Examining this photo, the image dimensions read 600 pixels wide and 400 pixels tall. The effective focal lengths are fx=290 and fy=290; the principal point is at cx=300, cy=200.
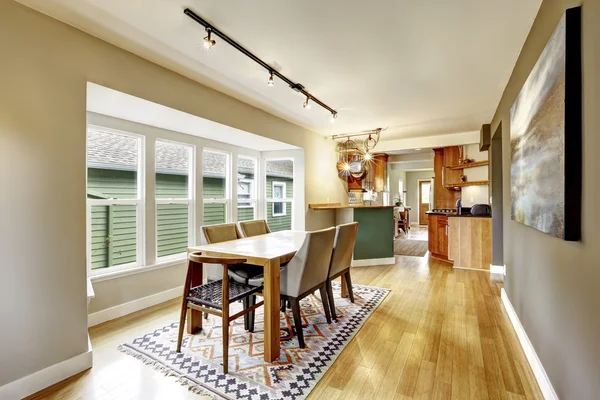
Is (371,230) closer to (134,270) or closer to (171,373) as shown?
(134,270)

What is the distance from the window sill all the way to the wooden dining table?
38.6 inches

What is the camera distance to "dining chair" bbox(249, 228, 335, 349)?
92.1 inches

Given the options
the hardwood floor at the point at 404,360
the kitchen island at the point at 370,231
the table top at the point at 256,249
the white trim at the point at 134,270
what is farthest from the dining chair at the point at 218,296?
the kitchen island at the point at 370,231

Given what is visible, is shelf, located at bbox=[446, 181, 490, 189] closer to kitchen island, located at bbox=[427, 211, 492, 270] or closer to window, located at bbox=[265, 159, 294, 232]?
kitchen island, located at bbox=[427, 211, 492, 270]

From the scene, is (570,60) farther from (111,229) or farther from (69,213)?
(111,229)

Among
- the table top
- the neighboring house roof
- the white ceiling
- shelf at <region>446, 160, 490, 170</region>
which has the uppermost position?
the white ceiling

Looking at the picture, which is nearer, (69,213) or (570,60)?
(570,60)

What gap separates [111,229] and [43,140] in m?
1.43

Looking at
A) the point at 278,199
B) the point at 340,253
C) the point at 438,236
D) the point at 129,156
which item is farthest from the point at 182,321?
the point at 438,236

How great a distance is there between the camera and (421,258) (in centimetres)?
573

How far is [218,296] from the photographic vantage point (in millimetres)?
2225

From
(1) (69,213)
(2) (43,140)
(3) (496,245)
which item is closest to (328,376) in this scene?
(1) (69,213)

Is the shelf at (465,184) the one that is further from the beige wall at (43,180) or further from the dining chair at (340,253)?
the beige wall at (43,180)

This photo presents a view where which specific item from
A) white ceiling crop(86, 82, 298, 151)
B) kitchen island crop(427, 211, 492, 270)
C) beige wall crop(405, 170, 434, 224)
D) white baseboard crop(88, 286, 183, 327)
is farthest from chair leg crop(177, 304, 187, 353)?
beige wall crop(405, 170, 434, 224)
